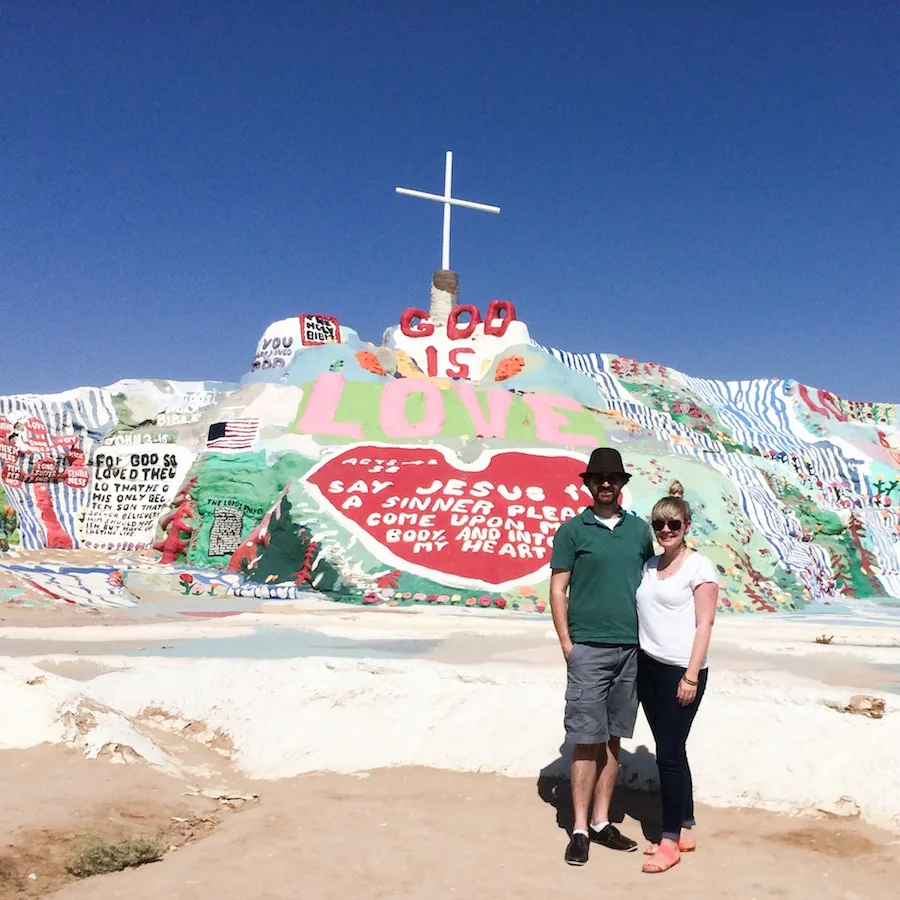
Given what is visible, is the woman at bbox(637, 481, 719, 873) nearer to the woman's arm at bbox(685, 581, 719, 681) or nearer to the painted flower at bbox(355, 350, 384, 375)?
the woman's arm at bbox(685, 581, 719, 681)

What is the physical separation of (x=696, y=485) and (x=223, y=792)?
495 inches

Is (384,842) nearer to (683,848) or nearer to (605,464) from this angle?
(683,848)

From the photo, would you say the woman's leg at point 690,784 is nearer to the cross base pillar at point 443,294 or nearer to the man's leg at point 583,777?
the man's leg at point 583,777

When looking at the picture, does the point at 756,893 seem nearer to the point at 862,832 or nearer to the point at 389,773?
the point at 862,832

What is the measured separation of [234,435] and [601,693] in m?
16.0

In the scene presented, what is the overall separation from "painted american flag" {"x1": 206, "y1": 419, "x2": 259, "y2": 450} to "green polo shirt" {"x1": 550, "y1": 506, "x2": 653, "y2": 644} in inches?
604

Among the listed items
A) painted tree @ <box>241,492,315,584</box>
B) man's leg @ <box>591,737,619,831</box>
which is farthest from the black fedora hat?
painted tree @ <box>241,492,315,584</box>

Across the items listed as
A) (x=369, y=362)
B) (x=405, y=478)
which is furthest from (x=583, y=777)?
(x=369, y=362)

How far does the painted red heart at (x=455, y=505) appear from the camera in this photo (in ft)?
45.6

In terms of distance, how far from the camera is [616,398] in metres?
29.5

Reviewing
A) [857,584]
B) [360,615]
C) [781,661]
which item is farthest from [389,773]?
[857,584]

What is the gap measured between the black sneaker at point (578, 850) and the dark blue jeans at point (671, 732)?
341 mm

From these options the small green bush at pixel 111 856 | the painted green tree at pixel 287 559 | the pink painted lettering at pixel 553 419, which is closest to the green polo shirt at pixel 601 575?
the small green bush at pixel 111 856

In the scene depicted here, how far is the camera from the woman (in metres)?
3.74
